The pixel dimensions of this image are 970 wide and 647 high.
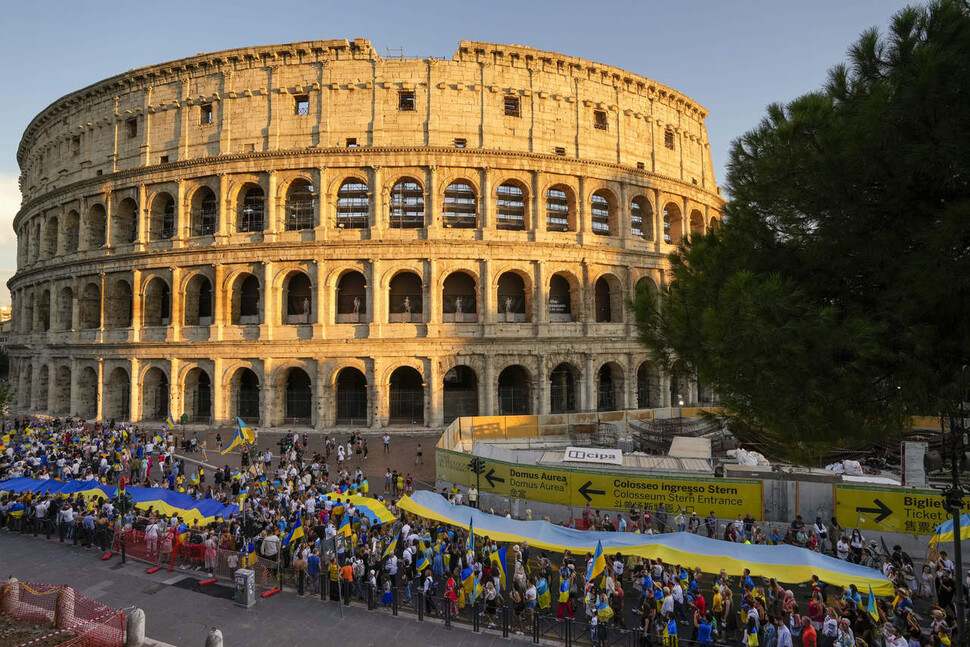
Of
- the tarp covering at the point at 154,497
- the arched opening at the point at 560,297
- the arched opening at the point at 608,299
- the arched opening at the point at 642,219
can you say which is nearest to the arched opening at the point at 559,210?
the arched opening at the point at 560,297

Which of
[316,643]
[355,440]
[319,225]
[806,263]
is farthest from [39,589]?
[319,225]

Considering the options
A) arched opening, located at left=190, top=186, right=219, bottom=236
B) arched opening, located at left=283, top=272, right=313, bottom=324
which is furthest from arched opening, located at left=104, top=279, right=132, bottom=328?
arched opening, located at left=283, top=272, right=313, bottom=324

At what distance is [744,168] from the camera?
30.9ft

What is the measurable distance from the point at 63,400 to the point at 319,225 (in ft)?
74.9

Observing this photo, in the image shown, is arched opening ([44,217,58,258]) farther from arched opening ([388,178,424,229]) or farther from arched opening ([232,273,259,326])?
arched opening ([388,178,424,229])

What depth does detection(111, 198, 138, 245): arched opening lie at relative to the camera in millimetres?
32750

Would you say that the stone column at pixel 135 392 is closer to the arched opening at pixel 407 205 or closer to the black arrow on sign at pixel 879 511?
the arched opening at pixel 407 205

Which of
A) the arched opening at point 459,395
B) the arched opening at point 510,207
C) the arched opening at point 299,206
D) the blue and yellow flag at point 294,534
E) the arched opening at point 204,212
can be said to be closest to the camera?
the blue and yellow flag at point 294,534

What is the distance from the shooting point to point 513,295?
31.9 meters

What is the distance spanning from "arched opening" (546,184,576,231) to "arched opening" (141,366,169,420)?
84.5ft

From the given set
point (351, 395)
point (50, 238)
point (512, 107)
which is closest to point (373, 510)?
point (351, 395)

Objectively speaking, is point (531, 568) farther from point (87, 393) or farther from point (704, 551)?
point (87, 393)

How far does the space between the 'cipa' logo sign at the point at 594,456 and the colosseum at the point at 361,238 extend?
1089 centimetres

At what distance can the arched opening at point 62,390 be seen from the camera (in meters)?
34.5
